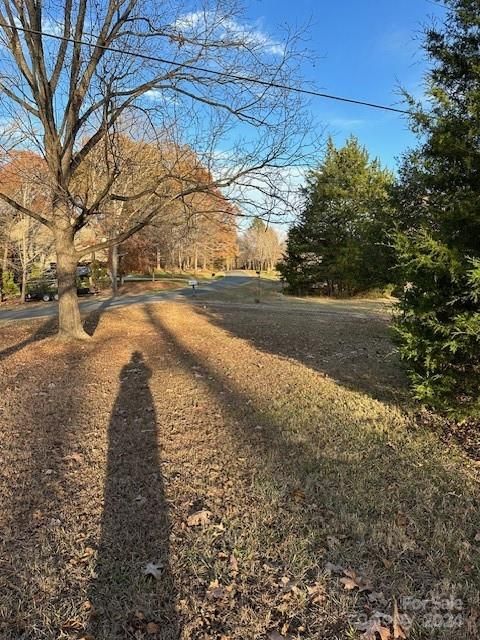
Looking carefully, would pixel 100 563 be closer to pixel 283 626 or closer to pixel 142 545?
pixel 142 545

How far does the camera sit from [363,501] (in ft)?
10.7

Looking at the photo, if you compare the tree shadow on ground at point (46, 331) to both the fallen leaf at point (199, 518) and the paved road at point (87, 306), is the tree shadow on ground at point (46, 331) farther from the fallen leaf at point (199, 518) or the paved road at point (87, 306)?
the fallen leaf at point (199, 518)

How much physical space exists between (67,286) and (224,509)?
7704mm

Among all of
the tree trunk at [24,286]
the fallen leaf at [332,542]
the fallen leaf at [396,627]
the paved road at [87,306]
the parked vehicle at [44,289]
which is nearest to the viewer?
the fallen leaf at [396,627]

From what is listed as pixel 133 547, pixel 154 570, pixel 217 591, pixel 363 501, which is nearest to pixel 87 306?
pixel 133 547

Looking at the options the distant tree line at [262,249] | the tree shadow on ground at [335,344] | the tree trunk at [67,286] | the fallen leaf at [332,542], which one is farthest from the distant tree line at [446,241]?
the distant tree line at [262,249]

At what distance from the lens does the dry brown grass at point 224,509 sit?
7.48 feet

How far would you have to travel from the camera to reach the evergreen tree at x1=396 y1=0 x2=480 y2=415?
14.2 ft

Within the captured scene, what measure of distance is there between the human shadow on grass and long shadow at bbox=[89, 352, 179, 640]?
48 cm

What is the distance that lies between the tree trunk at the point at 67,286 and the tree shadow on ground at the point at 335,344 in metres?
3.58

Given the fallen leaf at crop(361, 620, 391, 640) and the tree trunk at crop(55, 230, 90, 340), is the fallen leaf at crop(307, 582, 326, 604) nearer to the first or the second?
the fallen leaf at crop(361, 620, 391, 640)

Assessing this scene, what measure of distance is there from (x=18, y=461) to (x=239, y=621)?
2688 mm

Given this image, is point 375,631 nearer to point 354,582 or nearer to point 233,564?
point 354,582

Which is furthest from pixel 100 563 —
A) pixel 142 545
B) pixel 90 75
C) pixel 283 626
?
pixel 90 75
